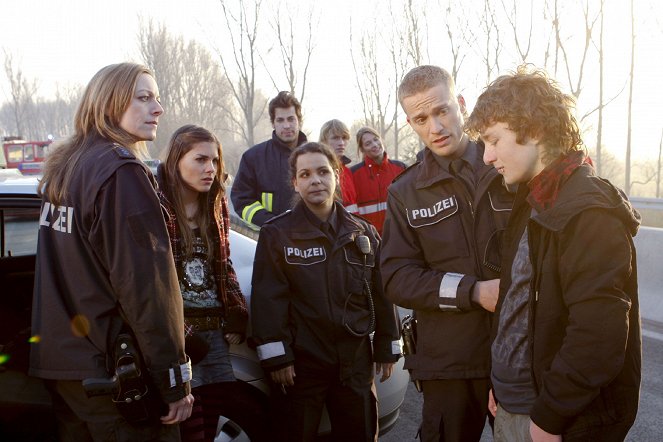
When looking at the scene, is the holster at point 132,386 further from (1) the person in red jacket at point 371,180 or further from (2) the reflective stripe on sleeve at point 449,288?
(1) the person in red jacket at point 371,180

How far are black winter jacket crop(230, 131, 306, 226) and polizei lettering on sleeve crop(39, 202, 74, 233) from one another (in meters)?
2.23

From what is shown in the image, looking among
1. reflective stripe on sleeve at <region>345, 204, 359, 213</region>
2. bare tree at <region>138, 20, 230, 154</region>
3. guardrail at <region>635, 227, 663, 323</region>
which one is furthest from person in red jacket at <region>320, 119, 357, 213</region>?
bare tree at <region>138, 20, 230, 154</region>

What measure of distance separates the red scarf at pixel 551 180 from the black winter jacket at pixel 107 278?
3.66 ft

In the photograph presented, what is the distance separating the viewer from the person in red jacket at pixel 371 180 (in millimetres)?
5168

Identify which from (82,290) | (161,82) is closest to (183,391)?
(82,290)

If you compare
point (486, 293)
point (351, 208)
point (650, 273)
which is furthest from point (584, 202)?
point (650, 273)

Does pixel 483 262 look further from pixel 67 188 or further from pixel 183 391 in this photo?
pixel 67 188

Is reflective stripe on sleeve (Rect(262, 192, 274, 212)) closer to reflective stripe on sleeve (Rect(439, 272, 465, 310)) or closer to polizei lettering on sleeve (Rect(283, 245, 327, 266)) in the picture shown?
polizei lettering on sleeve (Rect(283, 245, 327, 266))

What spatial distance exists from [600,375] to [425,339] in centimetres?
83

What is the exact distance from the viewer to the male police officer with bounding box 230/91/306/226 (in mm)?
4332

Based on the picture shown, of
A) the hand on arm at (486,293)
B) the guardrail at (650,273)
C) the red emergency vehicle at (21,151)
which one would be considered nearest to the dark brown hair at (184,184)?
the hand on arm at (486,293)

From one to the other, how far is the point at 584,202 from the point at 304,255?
1.43 meters

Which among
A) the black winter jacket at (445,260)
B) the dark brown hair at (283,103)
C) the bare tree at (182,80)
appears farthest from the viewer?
the bare tree at (182,80)

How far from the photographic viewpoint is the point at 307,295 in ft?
8.75
